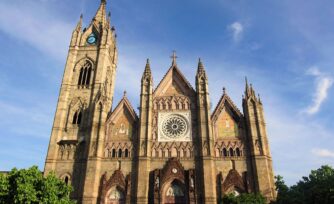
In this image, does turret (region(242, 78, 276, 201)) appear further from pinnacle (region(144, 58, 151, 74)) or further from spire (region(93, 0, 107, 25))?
spire (region(93, 0, 107, 25))

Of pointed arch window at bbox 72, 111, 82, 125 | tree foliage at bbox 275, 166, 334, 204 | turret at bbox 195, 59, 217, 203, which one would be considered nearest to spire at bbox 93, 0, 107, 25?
pointed arch window at bbox 72, 111, 82, 125

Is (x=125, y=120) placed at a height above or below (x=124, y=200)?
above

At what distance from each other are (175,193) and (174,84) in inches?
588

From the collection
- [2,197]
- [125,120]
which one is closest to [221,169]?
[125,120]

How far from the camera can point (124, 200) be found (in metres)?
30.9

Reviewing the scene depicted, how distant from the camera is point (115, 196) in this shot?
103ft

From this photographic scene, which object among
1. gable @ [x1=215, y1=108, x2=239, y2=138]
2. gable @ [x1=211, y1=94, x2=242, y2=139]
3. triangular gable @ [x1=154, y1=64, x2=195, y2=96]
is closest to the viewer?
gable @ [x1=215, y1=108, x2=239, y2=138]

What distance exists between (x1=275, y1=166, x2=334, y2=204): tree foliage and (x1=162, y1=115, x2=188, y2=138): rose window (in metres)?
12.9

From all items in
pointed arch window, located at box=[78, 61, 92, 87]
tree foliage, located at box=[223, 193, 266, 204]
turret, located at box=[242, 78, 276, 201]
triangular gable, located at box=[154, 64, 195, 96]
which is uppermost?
pointed arch window, located at box=[78, 61, 92, 87]

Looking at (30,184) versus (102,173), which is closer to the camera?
(30,184)

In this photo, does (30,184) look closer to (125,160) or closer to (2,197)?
(2,197)

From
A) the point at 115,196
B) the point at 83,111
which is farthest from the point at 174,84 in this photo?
the point at 115,196

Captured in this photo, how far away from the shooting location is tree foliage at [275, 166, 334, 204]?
21050 mm

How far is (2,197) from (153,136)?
17.4m
